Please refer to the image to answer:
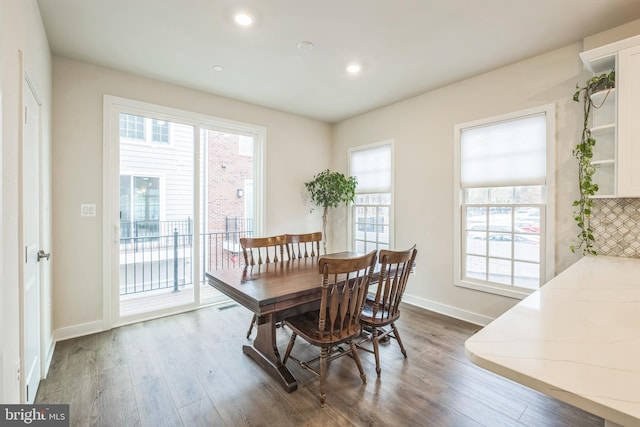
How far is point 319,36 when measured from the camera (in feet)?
8.30

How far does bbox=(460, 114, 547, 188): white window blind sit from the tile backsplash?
0.52 m

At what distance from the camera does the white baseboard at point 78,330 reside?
9.37 feet

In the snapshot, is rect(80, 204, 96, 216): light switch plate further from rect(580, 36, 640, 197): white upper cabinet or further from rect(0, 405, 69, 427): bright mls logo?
rect(580, 36, 640, 197): white upper cabinet

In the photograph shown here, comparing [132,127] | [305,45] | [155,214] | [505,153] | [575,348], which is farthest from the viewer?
[155,214]

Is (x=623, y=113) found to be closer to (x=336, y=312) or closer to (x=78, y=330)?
(x=336, y=312)

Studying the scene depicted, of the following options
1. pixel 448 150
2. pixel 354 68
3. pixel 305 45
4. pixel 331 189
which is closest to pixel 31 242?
pixel 305 45

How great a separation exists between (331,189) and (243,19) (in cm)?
256

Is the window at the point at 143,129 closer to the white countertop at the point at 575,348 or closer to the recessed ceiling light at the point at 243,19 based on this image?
the recessed ceiling light at the point at 243,19

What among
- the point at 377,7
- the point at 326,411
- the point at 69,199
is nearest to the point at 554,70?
the point at 377,7

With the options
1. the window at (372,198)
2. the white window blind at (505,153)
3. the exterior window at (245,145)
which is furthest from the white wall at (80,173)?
the white window blind at (505,153)

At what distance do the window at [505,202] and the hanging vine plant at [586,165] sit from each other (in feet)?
0.72

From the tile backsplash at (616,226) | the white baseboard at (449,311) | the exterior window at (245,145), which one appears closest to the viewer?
the tile backsplash at (616,226)

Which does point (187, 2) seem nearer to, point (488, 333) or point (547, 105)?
point (488, 333)

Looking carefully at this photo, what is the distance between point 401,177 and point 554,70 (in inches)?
73.6
